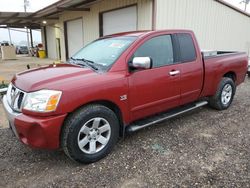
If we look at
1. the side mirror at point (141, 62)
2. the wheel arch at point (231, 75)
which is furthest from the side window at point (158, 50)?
the wheel arch at point (231, 75)

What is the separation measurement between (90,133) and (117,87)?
71cm

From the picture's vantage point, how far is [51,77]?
2.92 m

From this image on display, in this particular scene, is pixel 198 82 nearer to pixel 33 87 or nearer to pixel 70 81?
pixel 70 81

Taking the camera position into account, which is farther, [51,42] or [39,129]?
[51,42]

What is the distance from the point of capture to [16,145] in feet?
11.7

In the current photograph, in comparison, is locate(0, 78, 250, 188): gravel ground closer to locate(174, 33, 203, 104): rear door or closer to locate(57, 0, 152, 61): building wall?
locate(174, 33, 203, 104): rear door

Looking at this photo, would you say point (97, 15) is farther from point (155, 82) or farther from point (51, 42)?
point (51, 42)

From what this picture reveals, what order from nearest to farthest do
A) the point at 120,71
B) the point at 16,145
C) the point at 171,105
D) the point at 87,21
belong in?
1. the point at 120,71
2. the point at 16,145
3. the point at 171,105
4. the point at 87,21

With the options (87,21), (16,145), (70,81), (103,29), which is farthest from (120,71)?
(87,21)

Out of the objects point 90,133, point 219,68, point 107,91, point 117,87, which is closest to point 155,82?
point 117,87

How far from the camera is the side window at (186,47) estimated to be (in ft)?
13.3

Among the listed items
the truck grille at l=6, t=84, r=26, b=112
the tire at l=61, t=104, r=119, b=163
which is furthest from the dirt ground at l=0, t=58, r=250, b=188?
the truck grille at l=6, t=84, r=26, b=112

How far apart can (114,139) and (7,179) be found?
142 cm

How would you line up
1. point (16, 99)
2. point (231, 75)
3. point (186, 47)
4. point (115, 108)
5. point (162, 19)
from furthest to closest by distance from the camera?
point (162, 19) < point (231, 75) < point (186, 47) < point (115, 108) < point (16, 99)
